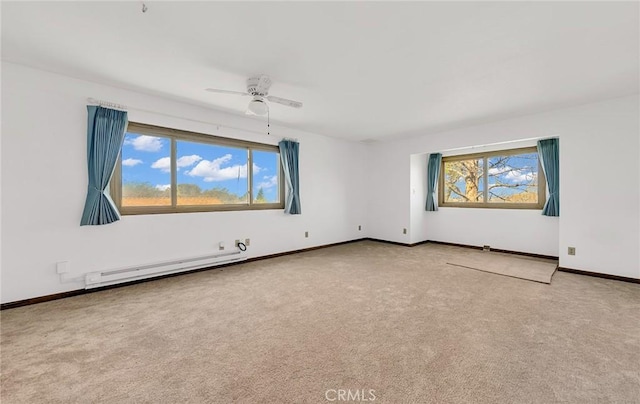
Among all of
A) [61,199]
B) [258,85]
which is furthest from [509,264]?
[61,199]

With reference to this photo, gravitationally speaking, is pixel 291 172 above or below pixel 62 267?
above

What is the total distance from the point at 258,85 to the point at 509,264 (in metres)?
4.65

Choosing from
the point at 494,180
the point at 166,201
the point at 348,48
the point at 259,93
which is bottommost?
the point at 166,201

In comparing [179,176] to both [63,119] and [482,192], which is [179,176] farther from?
[482,192]

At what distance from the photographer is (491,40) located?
2.23 meters

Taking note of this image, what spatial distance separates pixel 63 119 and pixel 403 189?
5707 millimetres

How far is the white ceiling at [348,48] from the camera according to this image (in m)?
1.91

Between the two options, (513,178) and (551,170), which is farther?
(513,178)

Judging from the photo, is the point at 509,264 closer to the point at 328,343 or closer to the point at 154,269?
the point at 328,343

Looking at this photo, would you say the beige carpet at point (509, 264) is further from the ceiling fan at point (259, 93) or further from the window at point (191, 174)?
the ceiling fan at point (259, 93)

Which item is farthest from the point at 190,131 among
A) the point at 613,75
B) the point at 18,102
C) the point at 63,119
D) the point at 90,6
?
the point at 613,75

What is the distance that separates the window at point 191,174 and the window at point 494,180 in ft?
12.9

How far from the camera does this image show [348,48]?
237 centimetres

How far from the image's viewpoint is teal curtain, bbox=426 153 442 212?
6.15 metres
